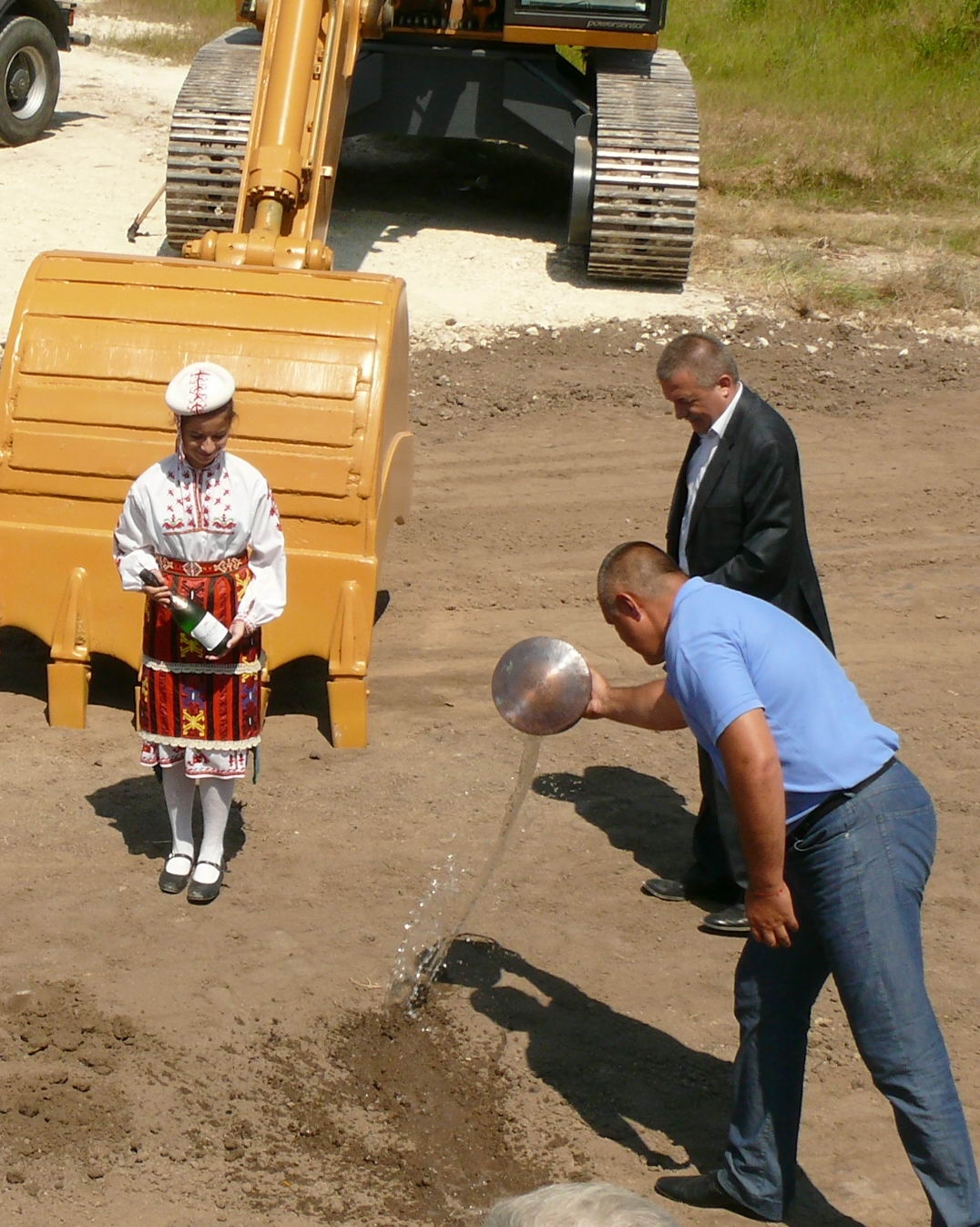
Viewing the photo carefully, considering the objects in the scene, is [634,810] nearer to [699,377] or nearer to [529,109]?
[699,377]

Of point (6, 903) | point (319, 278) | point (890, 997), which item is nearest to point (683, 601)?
point (890, 997)

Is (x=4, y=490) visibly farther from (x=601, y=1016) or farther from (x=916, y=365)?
(x=916, y=365)

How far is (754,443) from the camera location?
4.66 m

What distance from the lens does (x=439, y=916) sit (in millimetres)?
4902

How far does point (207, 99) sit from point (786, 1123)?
9.47m

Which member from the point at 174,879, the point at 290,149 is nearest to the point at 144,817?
the point at 174,879

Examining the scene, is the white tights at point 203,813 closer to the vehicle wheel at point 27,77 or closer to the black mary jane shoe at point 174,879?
the black mary jane shoe at point 174,879

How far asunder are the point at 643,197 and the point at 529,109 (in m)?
1.42

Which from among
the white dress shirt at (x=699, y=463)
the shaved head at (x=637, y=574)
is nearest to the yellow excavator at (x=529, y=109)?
the white dress shirt at (x=699, y=463)

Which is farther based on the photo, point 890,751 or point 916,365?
point 916,365

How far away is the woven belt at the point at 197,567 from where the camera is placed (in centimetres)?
471

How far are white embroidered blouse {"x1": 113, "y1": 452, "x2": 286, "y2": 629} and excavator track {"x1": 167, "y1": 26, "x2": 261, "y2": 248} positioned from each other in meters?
6.75

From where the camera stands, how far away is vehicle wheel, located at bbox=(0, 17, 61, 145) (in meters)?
14.1

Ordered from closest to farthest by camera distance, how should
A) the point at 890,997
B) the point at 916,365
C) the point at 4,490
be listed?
the point at 890,997 < the point at 4,490 < the point at 916,365
